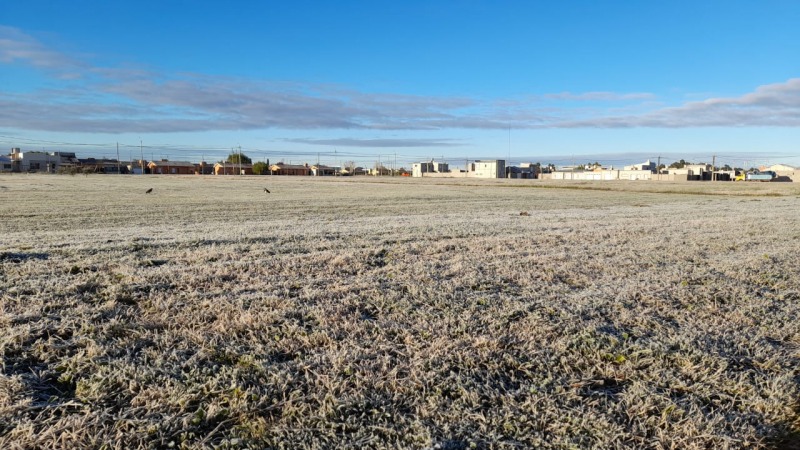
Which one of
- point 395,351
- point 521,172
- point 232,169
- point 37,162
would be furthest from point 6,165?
point 395,351

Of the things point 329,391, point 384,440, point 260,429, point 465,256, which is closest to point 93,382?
point 260,429

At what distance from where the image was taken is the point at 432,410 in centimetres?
297

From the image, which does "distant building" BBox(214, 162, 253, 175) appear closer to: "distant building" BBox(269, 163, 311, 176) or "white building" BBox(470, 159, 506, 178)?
"distant building" BBox(269, 163, 311, 176)

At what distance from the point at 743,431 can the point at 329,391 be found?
242 cm

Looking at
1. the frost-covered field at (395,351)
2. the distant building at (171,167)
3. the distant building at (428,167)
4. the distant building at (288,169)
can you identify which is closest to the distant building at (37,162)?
the distant building at (171,167)

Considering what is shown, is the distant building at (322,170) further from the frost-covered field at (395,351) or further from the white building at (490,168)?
the frost-covered field at (395,351)

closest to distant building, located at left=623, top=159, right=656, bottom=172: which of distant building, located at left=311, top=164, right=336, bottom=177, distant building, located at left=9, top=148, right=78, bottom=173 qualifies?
distant building, located at left=311, top=164, right=336, bottom=177

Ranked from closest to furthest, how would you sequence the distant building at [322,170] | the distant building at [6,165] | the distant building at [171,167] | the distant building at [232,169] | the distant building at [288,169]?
the distant building at [6,165] < the distant building at [232,169] < the distant building at [171,167] < the distant building at [288,169] < the distant building at [322,170]

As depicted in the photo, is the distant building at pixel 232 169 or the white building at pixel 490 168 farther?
the distant building at pixel 232 169

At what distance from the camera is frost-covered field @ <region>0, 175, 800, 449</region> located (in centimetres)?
282

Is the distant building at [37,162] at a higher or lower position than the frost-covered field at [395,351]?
higher

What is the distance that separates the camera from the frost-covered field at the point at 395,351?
111 inches

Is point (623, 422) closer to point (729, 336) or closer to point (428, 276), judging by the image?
point (729, 336)

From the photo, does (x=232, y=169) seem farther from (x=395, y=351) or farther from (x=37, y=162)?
(x=395, y=351)
